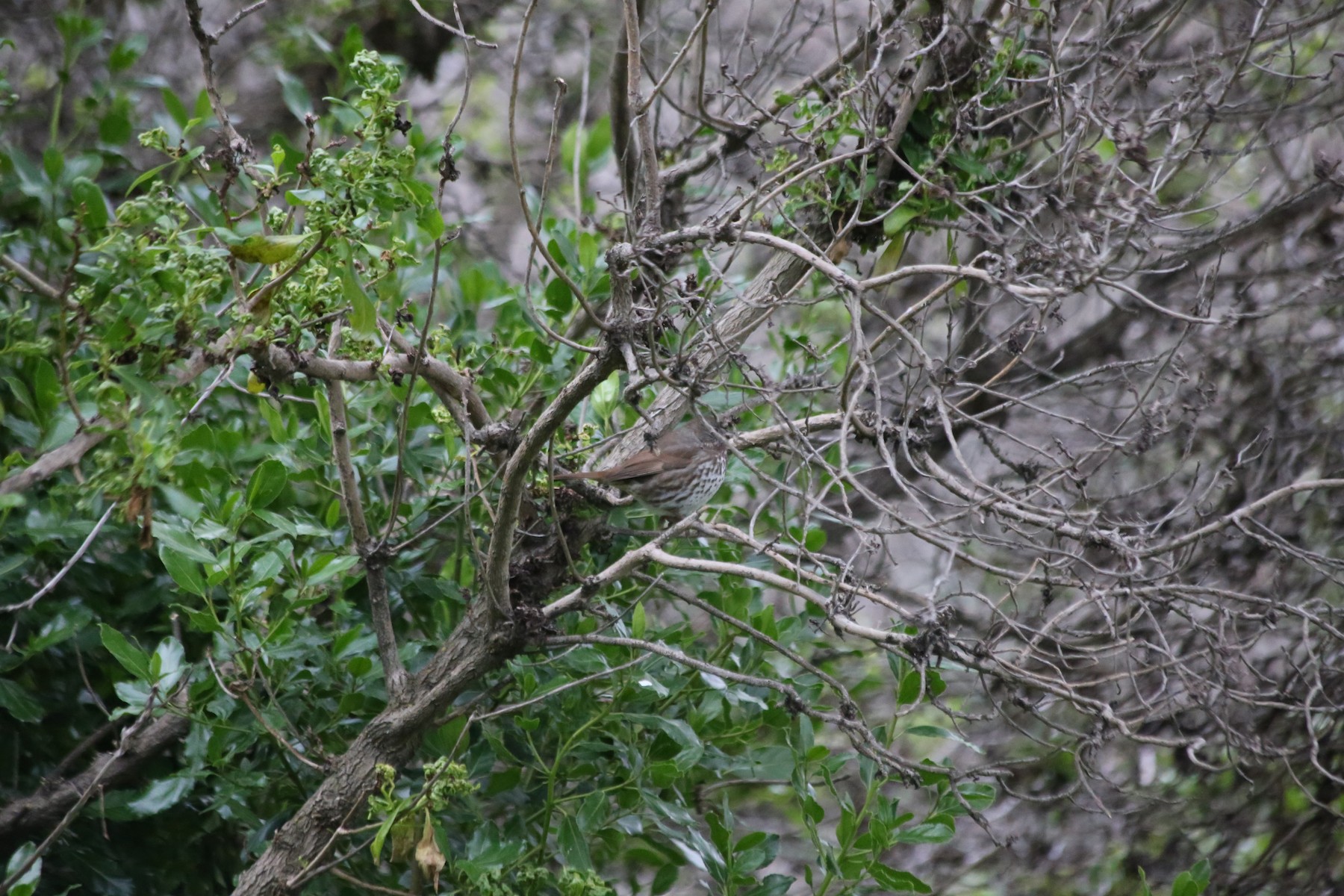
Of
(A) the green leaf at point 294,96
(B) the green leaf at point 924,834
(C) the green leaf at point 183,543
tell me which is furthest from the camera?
(A) the green leaf at point 294,96

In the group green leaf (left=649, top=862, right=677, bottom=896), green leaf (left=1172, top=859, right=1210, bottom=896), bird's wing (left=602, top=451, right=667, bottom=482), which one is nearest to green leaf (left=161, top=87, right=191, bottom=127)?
bird's wing (left=602, top=451, right=667, bottom=482)

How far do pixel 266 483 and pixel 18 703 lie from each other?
85 cm

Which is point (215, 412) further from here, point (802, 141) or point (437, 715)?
point (802, 141)

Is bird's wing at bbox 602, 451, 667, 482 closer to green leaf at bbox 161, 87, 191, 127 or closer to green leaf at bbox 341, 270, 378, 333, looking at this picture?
green leaf at bbox 341, 270, 378, 333

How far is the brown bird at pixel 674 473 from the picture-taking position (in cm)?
327

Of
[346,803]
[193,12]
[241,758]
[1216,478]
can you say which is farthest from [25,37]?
[1216,478]

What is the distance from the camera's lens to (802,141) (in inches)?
116

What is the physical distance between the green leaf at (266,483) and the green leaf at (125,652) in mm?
435

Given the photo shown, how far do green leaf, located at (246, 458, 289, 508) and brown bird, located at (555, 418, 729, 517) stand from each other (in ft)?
2.31

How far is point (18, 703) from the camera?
279cm

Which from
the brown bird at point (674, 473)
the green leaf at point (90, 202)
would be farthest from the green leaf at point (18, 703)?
the brown bird at point (674, 473)

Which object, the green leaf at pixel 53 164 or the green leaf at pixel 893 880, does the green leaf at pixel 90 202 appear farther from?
the green leaf at pixel 893 880

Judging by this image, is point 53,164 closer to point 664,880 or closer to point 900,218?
point 900,218

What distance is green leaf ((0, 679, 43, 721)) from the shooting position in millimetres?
2773
